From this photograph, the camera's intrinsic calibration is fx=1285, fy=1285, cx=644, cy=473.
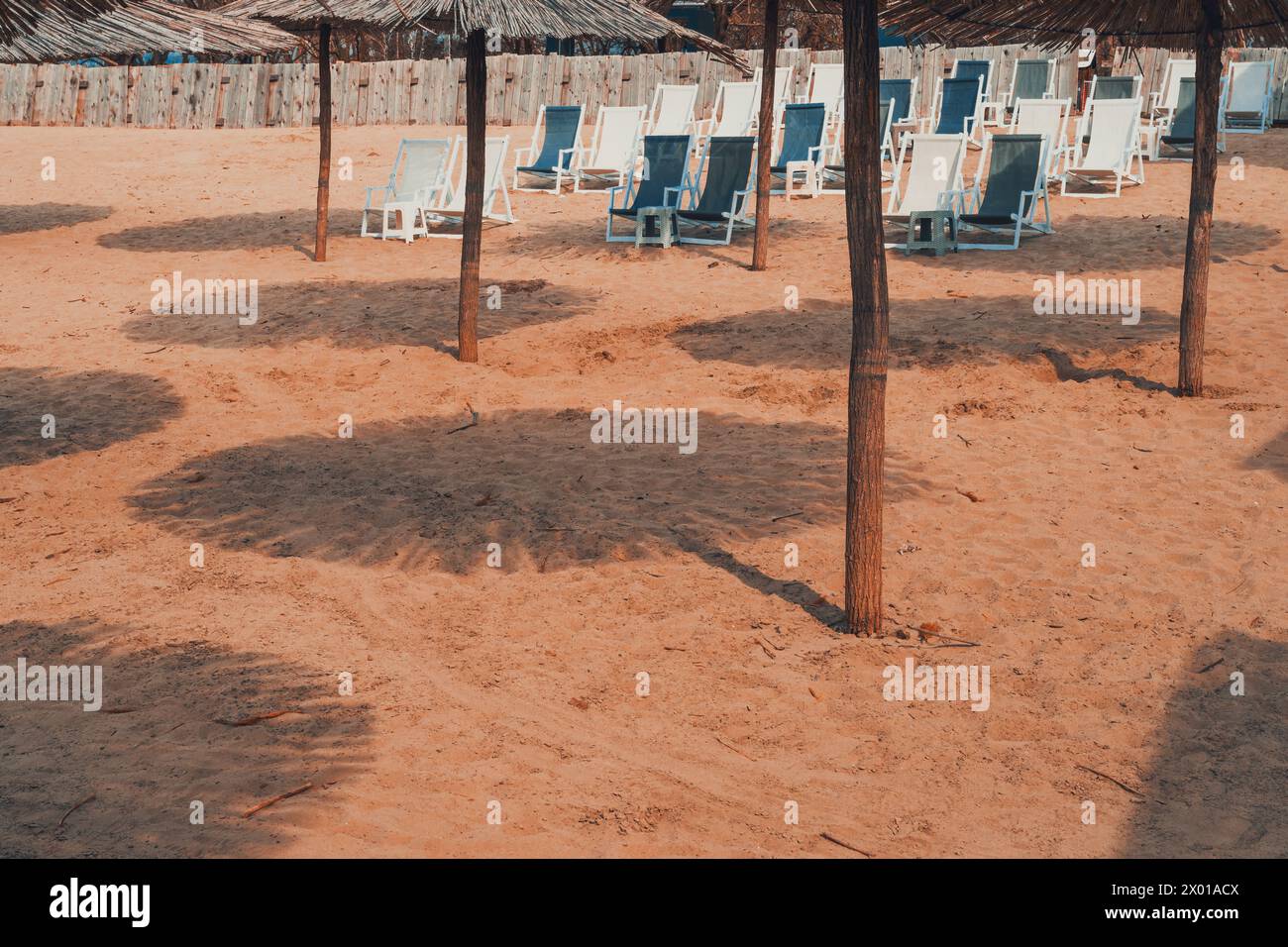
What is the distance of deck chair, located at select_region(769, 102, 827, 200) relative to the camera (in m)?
14.8

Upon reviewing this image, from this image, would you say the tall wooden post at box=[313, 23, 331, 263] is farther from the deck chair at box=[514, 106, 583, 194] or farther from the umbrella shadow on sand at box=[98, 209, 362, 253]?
the deck chair at box=[514, 106, 583, 194]

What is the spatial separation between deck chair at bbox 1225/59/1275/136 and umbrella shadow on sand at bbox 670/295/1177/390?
969 cm

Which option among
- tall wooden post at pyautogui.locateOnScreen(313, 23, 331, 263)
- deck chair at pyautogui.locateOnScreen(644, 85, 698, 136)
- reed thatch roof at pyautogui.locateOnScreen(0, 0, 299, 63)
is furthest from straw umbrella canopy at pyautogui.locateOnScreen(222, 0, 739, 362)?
deck chair at pyautogui.locateOnScreen(644, 85, 698, 136)

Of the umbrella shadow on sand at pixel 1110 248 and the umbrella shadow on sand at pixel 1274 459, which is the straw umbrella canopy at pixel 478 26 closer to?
the umbrella shadow on sand at pixel 1110 248

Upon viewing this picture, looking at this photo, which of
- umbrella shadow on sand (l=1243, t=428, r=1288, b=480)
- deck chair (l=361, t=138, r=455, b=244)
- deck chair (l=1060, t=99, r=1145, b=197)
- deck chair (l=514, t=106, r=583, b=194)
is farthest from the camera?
deck chair (l=514, t=106, r=583, b=194)

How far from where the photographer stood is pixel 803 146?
15.1 metres

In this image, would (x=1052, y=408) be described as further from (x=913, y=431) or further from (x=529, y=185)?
(x=529, y=185)

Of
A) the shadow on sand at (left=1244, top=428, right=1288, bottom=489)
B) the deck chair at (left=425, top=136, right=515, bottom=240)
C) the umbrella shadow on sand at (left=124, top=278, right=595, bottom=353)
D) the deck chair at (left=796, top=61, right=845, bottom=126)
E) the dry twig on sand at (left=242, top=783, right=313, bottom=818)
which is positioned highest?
the deck chair at (left=796, top=61, right=845, bottom=126)

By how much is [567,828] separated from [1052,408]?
539cm

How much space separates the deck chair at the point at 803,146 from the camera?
14805mm

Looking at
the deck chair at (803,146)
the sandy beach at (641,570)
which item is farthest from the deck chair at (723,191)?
the deck chair at (803,146)

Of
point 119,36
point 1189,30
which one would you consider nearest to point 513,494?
point 1189,30

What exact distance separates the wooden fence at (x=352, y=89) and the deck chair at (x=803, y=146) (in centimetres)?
689
